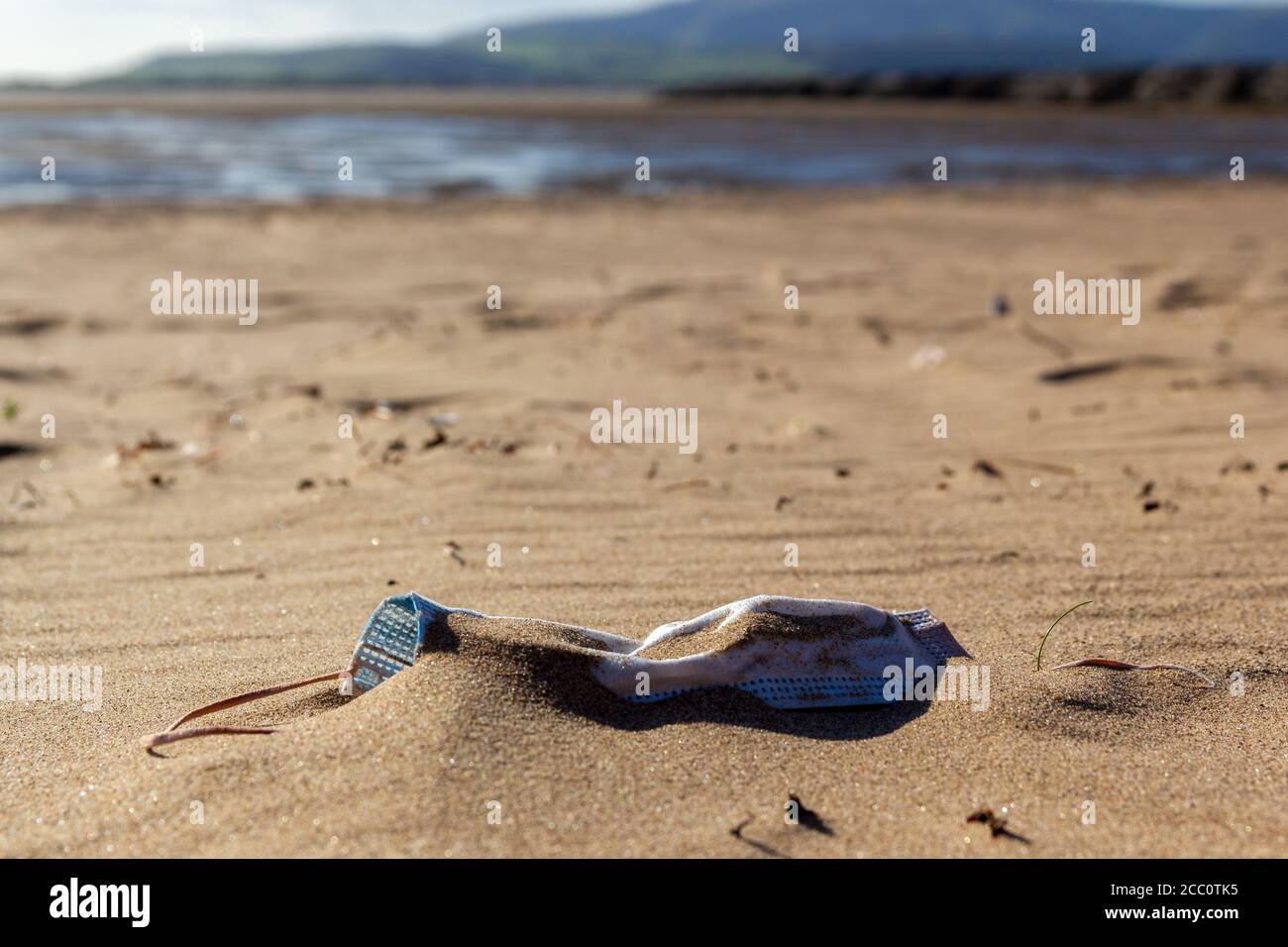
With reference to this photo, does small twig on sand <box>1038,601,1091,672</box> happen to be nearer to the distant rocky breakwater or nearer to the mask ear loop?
the mask ear loop

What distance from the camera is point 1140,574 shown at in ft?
11.2

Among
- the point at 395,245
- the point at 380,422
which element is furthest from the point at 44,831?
the point at 395,245

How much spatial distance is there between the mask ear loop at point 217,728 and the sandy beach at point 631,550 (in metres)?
0.04

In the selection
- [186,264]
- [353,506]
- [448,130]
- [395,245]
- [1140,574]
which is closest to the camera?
[1140,574]

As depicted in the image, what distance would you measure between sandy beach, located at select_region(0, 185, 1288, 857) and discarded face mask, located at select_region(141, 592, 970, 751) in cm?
6

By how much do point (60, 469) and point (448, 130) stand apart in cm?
2727

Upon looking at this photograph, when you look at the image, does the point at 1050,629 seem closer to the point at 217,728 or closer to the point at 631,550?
the point at 631,550

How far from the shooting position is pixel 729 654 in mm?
2527

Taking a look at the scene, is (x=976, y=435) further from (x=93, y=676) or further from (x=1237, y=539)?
(x=93, y=676)

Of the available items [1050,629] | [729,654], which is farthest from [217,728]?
[1050,629]

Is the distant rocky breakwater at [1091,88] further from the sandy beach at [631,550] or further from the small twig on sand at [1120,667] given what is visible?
the small twig on sand at [1120,667]


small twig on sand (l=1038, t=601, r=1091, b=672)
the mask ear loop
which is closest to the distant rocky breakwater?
small twig on sand (l=1038, t=601, r=1091, b=672)

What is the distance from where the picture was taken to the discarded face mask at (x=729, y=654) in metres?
2.48

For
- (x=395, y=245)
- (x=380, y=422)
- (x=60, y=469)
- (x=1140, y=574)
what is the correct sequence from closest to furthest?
(x=1140, y=574)
(x=60, y=469)
(x=380, y=422)
(x=395, y=245)
